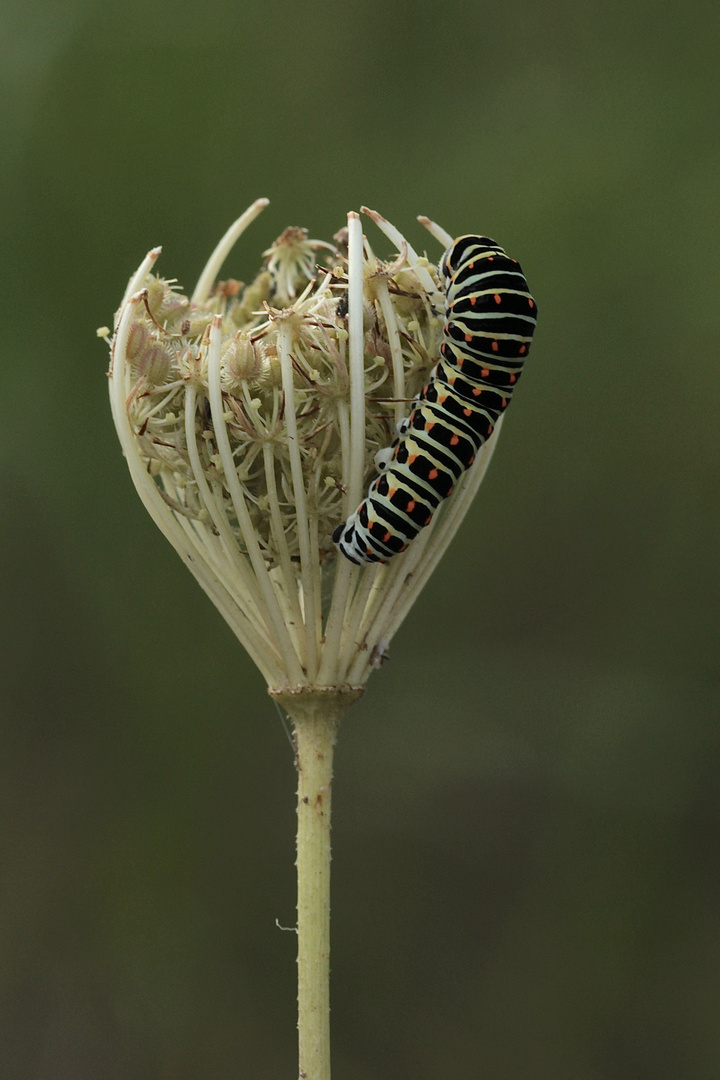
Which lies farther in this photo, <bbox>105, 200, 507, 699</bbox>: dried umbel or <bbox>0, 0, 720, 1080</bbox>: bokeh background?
<bbox>0, 0, 720, 1080</bbox>: bokeh background

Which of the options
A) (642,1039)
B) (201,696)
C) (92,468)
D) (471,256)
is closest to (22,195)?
(92,468)

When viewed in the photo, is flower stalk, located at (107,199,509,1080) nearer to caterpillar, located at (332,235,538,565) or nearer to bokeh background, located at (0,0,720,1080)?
caterpillar, located at (332,235,538,565)

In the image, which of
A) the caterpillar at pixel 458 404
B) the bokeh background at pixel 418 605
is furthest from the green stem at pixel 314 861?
the bokeh background at pixel 418 605

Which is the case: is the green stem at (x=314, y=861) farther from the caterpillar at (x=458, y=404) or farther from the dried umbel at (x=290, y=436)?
the caterpillar at (x=458, y=404)

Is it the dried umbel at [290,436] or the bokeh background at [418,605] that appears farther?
the bokeh background at [418,605]

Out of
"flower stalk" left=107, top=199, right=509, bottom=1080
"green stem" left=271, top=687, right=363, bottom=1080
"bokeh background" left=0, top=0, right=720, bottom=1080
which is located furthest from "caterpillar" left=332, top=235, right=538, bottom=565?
"bokeh background" left=0, top=0, right=720, bottom=1080

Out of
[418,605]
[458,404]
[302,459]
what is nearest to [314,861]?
[302,459]
